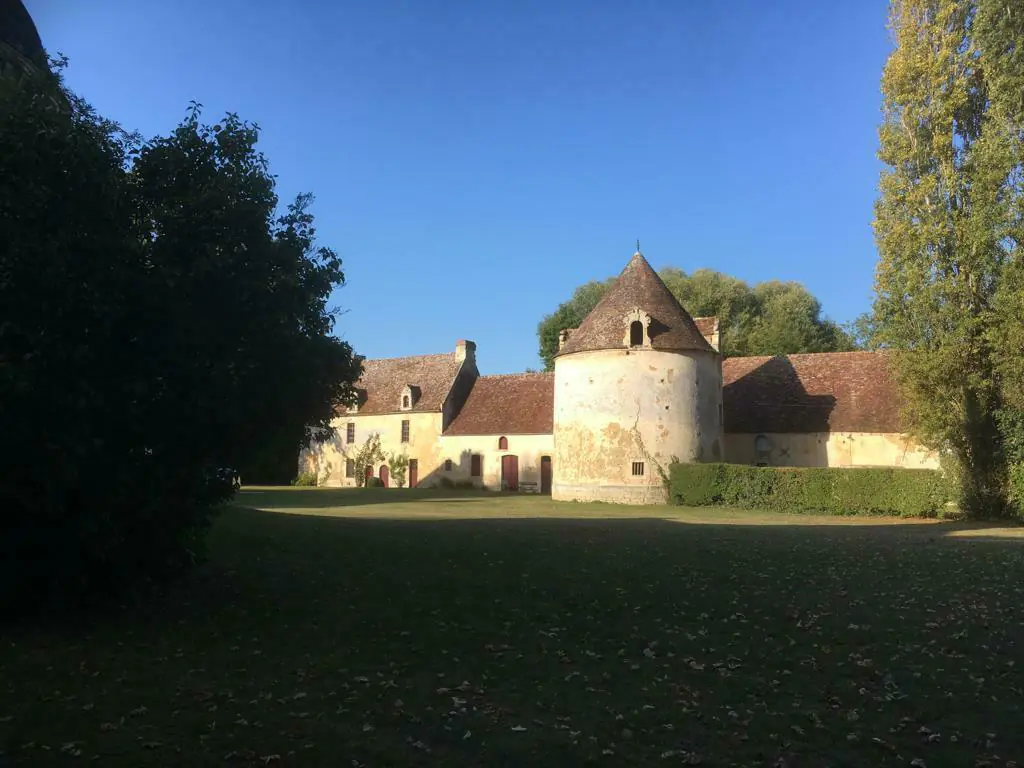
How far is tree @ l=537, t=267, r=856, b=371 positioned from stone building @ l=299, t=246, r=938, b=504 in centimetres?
1573

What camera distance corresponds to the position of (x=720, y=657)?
8.74m

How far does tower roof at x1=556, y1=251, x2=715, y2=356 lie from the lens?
34.2 metres

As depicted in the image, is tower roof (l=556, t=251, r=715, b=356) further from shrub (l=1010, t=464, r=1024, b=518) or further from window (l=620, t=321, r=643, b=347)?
shrub (l=1010, t=464, r=1024, b=518)

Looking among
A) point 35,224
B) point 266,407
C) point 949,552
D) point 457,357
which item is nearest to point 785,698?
point 266,407

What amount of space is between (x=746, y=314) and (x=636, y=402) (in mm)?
29439

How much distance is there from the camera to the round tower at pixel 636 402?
33844mm

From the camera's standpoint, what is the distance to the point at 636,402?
3394 centimetres

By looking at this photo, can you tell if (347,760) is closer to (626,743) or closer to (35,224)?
(626,743)

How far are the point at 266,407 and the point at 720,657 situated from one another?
6.15m

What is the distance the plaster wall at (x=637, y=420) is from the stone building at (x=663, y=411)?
44 millimetres

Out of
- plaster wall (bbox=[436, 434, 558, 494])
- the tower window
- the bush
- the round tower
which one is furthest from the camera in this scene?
the bush

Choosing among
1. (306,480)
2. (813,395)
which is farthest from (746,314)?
(306,480)

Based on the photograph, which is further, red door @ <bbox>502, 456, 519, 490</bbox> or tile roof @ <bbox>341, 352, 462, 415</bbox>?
tile roof @ <bbox>341, 352, 462, 415</bbox>

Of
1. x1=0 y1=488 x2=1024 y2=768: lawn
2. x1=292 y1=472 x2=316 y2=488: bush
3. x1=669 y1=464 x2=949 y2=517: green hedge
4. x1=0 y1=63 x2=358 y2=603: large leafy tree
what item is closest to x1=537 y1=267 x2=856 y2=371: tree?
x1=292 y1=472 x2=316 y2=488: bush
